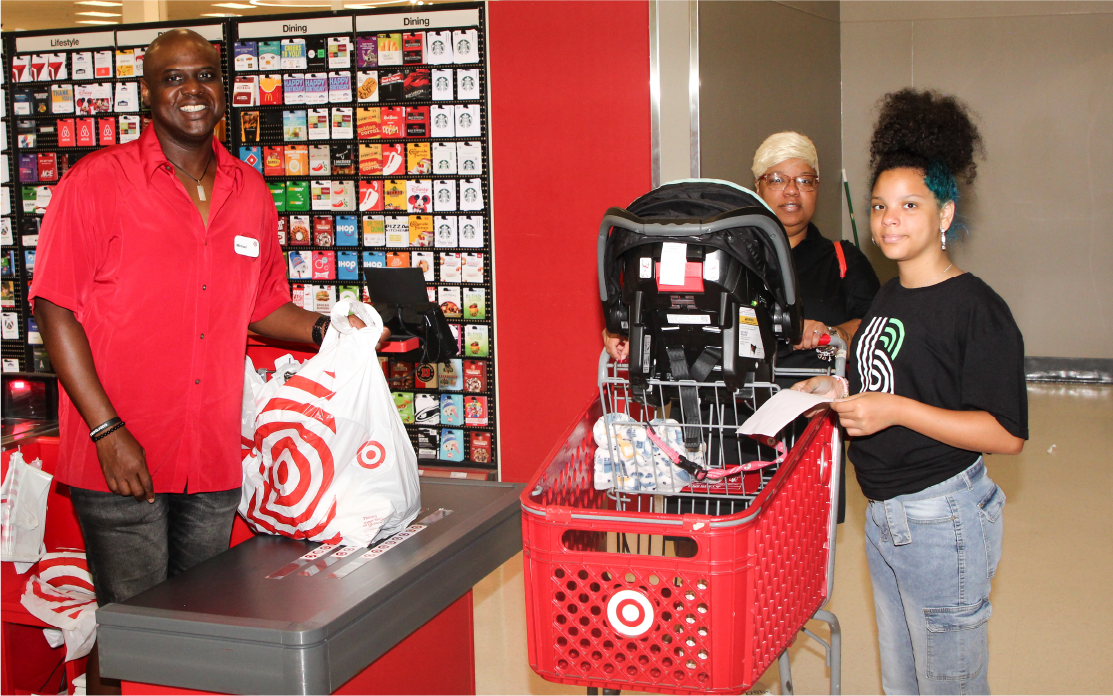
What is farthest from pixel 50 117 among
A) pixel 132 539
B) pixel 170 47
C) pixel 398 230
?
pixel 132 539

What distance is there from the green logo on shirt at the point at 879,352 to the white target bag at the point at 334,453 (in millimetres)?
987

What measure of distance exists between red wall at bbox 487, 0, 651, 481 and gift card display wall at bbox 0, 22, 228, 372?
5.66 ft

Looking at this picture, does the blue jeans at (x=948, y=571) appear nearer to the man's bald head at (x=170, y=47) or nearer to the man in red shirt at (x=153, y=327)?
the man in red shirt at (x=153, y=327)

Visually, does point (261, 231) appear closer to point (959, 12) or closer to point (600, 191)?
point (600, 191)

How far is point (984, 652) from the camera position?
172cm

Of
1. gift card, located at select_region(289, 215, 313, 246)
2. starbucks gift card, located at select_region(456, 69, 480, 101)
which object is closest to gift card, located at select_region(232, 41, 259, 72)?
gift card, located at select_region(289, 215, 313, 246)

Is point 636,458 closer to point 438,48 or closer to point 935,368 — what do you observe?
point 935,368

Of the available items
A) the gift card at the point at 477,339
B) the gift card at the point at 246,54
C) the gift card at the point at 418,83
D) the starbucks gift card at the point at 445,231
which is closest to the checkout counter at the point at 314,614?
the gift card at the point at 477,339

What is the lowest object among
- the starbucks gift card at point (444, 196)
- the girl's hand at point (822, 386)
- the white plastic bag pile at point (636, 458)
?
the white plastic bag pile at point (636, 458)

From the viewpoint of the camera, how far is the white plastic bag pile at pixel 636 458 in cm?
183

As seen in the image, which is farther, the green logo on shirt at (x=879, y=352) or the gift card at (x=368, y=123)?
the gift card at (x=368, y=123)

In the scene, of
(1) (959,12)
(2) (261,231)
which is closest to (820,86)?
(1) (959,12)

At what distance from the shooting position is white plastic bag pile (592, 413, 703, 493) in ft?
6.01

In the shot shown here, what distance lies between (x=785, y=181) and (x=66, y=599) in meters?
2.33
